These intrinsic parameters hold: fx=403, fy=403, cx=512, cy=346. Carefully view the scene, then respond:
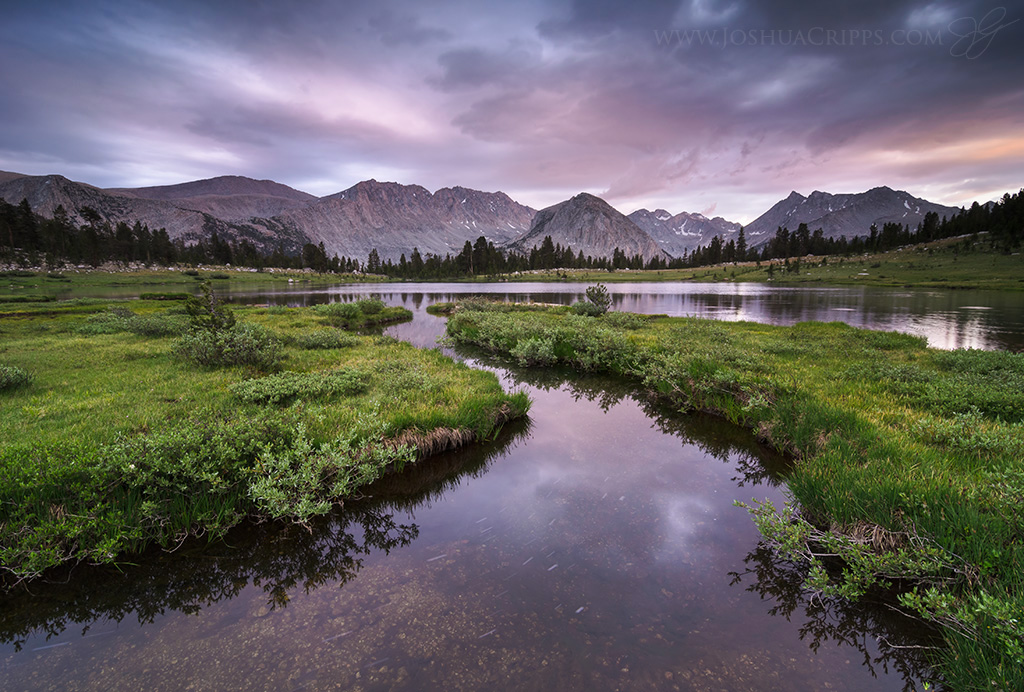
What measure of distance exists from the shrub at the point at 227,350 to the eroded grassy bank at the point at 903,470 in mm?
17575

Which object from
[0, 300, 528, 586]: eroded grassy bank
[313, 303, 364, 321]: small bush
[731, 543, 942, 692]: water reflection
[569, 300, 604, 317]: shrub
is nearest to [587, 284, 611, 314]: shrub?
[569, 300, 604, 317]: shrub

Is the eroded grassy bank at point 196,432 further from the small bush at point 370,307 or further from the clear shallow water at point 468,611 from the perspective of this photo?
the small bush at point 370,307

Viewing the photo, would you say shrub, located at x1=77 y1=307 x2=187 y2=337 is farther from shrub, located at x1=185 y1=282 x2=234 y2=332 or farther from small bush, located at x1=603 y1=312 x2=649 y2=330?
small bush, located at x1=603 y1=312 x2=649 y2=330

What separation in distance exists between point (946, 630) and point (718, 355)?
14.7 metres

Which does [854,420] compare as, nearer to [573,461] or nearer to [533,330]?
[573,461]

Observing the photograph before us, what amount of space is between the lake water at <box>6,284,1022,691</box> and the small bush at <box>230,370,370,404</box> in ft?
17.5

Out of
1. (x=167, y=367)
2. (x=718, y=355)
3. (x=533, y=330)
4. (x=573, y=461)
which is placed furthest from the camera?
(x=533, y=330)

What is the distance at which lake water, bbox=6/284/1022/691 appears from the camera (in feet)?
17.4

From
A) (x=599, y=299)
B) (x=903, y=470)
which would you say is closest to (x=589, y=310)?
(x=599, y=299)

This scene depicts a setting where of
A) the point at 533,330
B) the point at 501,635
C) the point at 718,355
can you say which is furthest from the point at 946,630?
the point at 533,330

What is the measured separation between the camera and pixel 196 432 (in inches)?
342

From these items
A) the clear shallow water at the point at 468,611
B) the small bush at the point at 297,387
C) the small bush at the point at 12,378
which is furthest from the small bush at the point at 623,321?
the small bush at the point at 12,378

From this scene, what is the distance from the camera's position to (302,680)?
5.15m

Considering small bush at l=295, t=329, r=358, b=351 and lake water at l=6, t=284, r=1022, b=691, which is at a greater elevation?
small bush at l=295, t=329, r=358, b=351
